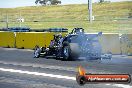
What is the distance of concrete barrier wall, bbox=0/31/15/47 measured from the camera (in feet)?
88.7

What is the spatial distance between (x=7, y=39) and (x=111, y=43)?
963cm

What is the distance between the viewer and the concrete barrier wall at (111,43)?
20039 millimetres

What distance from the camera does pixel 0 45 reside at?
28266mm

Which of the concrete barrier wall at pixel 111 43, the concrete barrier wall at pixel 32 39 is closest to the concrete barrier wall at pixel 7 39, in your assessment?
the concrete barrier wall at pixel 32 39

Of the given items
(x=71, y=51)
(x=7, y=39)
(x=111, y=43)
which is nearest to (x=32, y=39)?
(x=7, y=39)

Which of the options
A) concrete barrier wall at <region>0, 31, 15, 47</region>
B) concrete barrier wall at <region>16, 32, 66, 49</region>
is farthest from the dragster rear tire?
concrete barrier wall at <region>0, 31, 15, 47</region>

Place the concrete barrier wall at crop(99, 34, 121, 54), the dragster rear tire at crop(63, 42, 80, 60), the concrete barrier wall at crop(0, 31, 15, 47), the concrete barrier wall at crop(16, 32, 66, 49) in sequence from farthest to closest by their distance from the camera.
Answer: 1. the concrete barrier wall at crop(0, 31, 15, 47)
2. the concrete barrier wall at crop(16, 32, 66, 49)
3. the concrete barrier wall at crop(99, 34, 121, 54)
4. the dragster rear tire at crop(63, 42, 80, 60)

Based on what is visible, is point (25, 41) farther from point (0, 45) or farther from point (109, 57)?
point (109, 57)

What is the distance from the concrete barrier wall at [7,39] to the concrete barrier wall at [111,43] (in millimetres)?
8666

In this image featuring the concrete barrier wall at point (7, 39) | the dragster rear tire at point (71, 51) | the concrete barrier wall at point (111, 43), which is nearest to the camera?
the dragster rear tire at point (71, 51)

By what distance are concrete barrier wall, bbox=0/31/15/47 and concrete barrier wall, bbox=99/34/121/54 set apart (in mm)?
8666

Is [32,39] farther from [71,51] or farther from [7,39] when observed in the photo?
[71,51]

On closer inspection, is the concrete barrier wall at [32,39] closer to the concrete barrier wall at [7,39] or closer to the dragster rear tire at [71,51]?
the concrete barrier wall at [7,39]

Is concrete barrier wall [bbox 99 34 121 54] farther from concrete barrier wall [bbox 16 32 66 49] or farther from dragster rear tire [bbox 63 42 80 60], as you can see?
concrete barrier wall [bbox 16 32 66 49]
